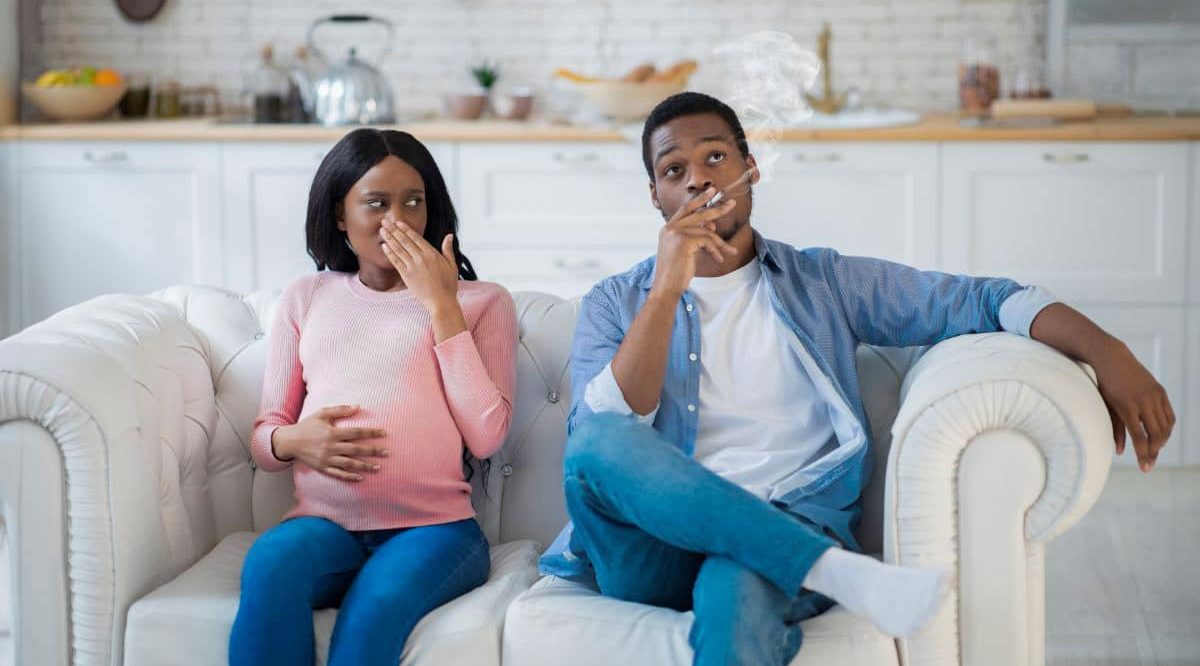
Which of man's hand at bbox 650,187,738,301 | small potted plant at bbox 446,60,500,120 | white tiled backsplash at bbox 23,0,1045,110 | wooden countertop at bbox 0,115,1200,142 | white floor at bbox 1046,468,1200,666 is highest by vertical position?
white tiled backsplash at bbox 23,0,1045,110

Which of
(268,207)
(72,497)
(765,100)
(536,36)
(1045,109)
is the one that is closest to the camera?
(72,497)

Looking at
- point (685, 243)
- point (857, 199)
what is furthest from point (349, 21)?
point (685, 243)

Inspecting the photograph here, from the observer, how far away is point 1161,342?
11.7 feet

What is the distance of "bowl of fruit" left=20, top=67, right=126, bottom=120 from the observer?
3.90m

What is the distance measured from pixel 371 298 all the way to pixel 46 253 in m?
2.12

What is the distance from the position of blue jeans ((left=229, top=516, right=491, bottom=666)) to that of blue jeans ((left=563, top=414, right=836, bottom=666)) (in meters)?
0.22

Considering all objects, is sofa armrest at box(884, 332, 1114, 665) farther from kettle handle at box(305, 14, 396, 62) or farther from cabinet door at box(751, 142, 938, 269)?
kettle handle at box(305, 14, 396, 62)

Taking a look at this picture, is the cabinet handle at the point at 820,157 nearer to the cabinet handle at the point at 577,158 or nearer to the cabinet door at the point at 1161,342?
the cabinet handle at the point at 577,158

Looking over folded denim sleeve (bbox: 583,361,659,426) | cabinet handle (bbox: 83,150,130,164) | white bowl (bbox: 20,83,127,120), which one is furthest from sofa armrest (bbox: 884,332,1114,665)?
white bowl (bbox: 20,83,127,120)

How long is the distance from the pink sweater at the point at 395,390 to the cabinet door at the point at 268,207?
1.73m

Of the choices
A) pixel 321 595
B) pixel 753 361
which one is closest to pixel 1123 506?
pixel 753 361

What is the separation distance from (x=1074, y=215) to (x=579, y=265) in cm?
131

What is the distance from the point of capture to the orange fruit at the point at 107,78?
4008mm

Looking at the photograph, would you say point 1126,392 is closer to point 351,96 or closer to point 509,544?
point 509,544
